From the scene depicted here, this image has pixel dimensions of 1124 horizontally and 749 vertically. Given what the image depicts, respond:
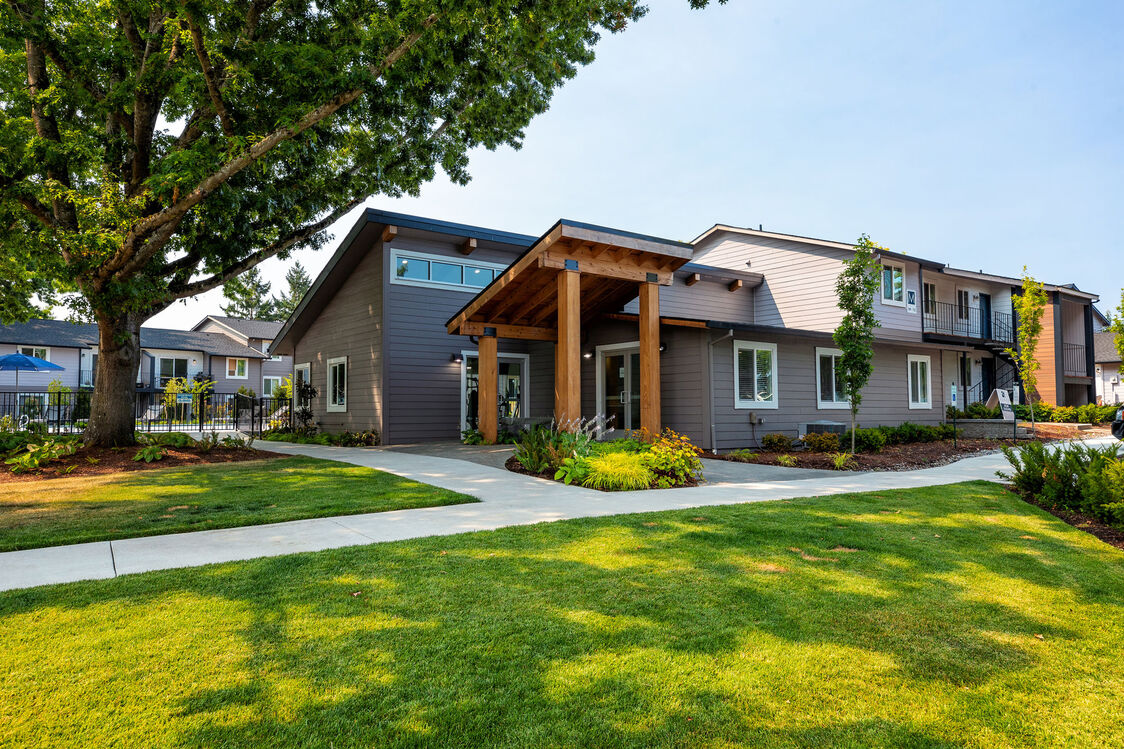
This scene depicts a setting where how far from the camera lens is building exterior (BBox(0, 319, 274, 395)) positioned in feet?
88.8

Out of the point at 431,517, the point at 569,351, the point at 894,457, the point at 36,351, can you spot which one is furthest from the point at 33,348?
the point at 894,457

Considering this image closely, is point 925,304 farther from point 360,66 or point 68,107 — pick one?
point 68,107

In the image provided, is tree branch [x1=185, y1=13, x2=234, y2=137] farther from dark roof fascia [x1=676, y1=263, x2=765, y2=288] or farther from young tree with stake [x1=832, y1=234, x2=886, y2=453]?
dark roof fascia [x1=676, y1=263, x2=765, y2=288]

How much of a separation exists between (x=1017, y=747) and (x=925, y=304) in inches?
839

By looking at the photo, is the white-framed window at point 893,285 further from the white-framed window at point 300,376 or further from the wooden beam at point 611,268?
the white-framed window at point 300,376

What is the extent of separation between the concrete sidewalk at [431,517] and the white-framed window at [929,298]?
38.4 feet

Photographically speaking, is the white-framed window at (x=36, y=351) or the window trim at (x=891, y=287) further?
the white-framed window at (x=36, y=351)

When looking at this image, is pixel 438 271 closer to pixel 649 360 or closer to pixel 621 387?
pixel 621 387

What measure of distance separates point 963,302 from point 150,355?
3768cm

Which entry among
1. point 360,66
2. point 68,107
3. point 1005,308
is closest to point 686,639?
point 360,66

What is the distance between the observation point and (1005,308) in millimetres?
22844

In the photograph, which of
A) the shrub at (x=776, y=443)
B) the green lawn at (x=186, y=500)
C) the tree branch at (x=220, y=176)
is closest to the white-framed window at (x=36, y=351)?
the tree branch at (x=220, y=176)

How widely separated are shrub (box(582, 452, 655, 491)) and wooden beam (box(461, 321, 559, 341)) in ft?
17.9

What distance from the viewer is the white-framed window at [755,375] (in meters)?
12.7
